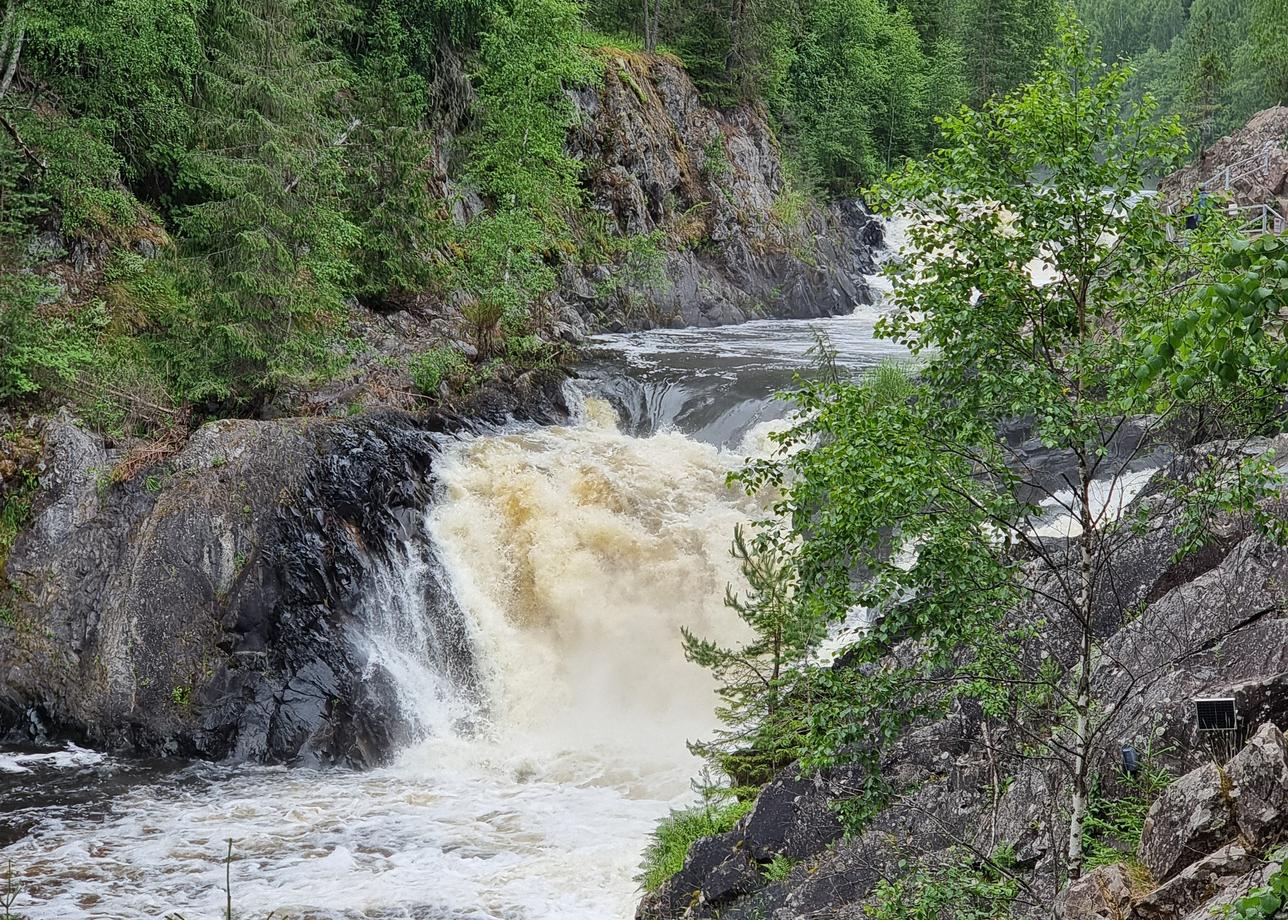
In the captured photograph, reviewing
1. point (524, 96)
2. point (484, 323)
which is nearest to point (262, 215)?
point (484, 323)

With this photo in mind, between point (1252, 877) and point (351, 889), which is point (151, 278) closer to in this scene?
point (351, 889)

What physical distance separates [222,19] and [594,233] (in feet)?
39.6

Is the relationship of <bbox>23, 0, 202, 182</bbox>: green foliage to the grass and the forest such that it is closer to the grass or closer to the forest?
the forest

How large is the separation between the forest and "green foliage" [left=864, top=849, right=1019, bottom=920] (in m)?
5.15

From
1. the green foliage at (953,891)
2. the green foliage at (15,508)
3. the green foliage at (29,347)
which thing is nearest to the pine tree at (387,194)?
the green foliage at (29,347)

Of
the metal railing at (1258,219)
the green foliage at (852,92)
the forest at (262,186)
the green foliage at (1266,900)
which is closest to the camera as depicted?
the green foliage at (1266,900)

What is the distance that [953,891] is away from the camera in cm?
660

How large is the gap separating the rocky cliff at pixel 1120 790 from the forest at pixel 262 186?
365 cm

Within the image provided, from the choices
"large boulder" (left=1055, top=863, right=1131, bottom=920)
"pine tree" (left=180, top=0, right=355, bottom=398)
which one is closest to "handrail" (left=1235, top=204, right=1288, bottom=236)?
"large boulder" (left=1055, top=863, right=1131, bottom=920)

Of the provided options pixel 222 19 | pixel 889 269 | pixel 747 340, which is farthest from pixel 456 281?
pixel 889 269

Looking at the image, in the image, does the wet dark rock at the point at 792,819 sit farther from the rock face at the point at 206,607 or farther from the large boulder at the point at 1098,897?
the rock face at the point at 206,607

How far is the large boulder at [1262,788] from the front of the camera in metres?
5.48

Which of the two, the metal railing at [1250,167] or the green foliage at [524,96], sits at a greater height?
the green foliage at [524,96]

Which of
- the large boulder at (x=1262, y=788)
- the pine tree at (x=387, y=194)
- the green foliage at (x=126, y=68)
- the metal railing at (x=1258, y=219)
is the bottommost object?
the large boulder at (x=1262, y=788)
